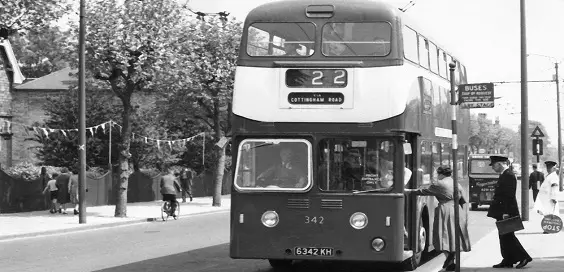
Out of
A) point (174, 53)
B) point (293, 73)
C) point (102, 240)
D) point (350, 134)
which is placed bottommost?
point (102, 240)

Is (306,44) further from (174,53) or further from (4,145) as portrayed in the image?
(4,145)

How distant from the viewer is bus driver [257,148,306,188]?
13.0 metres

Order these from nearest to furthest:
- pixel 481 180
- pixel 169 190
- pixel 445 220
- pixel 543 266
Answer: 1. pixel 445 220
2. pixel 543 266
3. pixel 169 190
4. pixel 481 180

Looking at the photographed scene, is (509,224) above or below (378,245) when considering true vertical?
above

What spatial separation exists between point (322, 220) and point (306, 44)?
248cm

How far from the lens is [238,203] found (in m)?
13.1

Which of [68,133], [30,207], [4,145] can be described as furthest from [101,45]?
[4,145]

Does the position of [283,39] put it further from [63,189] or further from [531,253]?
[63,189]

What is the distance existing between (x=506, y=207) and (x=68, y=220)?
18033mm

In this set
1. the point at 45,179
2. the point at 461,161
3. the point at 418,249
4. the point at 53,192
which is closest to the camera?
the point at 418,249

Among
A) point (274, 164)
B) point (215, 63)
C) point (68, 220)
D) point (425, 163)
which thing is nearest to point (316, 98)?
point (274, 164)

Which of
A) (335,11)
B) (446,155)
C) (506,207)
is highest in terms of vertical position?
(335,11)

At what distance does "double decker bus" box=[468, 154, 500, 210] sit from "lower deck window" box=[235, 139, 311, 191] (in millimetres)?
23068

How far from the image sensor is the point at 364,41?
13055 mm
